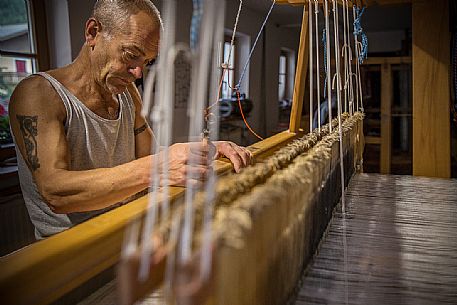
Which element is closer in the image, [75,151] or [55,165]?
[55,165]

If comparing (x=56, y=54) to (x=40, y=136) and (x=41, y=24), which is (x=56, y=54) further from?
(x=40, y=136)

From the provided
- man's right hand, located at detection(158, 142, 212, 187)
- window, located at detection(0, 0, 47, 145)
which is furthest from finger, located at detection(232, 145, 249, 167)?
window, located at detection(0, 0, 47, 145)

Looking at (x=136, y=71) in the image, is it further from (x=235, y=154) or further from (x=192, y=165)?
(x=192, y=165)

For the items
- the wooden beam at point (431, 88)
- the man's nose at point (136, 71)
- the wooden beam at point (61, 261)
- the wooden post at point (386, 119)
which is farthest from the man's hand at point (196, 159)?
the wooden post at point (386, 119)

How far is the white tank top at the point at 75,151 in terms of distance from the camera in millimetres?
1232

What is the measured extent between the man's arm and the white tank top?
0.04 meters

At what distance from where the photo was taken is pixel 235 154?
42.3 inches

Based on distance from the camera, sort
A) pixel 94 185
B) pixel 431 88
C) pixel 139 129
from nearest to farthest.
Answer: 1. pixel 94 185
2. pixel 139 129
3. pixel 431 88

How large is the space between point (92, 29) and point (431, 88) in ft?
4.37

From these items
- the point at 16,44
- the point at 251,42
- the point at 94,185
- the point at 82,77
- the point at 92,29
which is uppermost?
the point at 251,42

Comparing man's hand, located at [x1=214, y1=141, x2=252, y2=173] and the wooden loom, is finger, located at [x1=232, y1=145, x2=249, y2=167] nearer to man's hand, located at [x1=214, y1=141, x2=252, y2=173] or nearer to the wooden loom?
man's hand, located at [x1=214, y1=141, x2=252, y2=173]

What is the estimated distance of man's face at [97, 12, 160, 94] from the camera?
3.78 ft

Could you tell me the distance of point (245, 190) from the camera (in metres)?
0.60

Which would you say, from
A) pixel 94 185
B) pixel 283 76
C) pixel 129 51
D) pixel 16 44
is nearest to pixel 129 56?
pixel 129 51
